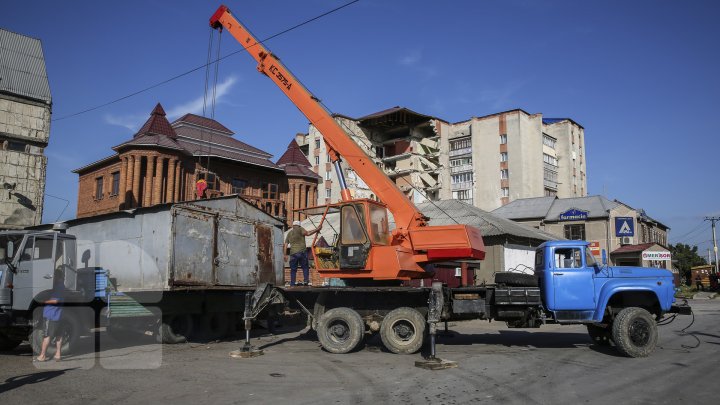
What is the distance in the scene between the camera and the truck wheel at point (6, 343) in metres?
11.6

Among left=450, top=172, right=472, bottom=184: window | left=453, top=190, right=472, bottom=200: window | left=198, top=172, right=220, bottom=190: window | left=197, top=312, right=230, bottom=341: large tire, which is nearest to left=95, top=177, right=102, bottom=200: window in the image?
left=198, top=172, right=220, bottom=190: window

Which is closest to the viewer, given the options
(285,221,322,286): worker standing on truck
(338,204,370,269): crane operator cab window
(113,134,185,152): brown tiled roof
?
(338,204,370,269): crane operator cab window

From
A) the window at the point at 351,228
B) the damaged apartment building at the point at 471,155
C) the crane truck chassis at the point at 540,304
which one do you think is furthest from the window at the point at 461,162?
the window at the point at 351,228

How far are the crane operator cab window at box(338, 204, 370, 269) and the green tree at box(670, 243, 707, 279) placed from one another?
86542 millimetres

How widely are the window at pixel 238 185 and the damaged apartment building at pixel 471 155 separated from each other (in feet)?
115

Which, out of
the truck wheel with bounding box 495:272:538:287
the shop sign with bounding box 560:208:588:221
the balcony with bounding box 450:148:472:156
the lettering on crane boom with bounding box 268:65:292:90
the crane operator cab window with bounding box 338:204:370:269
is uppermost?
the balcony with bounding box 450:148:472:156

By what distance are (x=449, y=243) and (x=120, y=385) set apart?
751cm

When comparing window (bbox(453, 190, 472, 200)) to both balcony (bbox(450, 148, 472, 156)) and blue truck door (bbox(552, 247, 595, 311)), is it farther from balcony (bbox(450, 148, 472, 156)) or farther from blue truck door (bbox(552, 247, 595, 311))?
blue truck door (bbox(552, 247, 595, 311))

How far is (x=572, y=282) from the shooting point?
37.4 ft

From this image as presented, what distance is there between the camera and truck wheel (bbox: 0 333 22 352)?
11.6 metres

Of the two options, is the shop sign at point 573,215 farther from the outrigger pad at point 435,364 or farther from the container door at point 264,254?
the outrigger pad at point 435,364

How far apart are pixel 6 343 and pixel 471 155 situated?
73041 millimetres

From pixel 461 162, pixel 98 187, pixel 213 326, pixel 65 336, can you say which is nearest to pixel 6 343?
pixel 65 336

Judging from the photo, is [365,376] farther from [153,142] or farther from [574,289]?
[153,142]
